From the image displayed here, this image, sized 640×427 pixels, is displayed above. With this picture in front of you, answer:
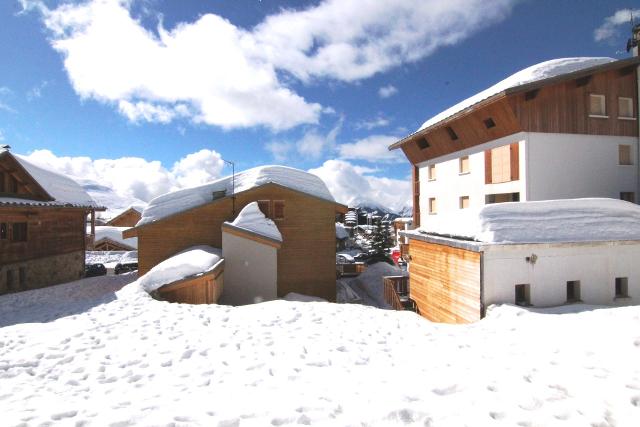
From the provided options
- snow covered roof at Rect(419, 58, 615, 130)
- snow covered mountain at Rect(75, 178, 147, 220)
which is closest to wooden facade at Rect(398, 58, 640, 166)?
snow covered roof at Rect(419, 58, 615, 130)

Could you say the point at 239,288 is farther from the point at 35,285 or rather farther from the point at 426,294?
the point at 35,285

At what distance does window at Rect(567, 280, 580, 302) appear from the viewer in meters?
11.7

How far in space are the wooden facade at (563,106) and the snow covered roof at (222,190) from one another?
10.3 m

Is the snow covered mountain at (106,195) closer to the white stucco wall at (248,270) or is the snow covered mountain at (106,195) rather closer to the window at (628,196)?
the white stucco wall at (248,270)

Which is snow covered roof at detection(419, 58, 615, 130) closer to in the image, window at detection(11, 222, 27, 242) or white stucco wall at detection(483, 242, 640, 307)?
white stucco wall at detection(483, 242, 640, 307)

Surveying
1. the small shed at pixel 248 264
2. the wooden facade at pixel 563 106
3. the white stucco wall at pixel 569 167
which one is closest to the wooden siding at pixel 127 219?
Answer: the small shed at pixel 248 264

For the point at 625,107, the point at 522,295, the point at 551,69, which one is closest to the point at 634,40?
the point at 625,107

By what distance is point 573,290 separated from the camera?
38.6 ft

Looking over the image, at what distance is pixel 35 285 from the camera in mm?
19875

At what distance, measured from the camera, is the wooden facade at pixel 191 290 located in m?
13.1

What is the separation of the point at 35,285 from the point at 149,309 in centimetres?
1484

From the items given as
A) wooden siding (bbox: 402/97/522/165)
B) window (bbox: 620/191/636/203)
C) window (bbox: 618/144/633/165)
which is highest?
wooden siding (bbox: 402/97/522/165)

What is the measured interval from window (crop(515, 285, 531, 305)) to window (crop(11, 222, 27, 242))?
82.1 feet

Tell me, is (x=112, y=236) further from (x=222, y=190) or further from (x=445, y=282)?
(x=445, y=282)
